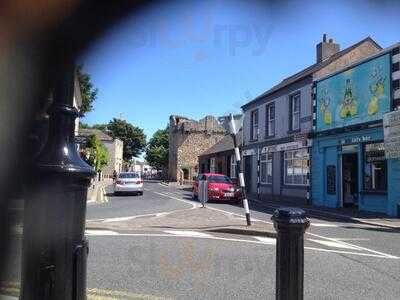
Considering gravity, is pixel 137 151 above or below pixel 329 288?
above

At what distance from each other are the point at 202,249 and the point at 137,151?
3634 inches

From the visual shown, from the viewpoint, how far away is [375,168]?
18469 millimetres

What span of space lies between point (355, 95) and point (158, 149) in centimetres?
7581

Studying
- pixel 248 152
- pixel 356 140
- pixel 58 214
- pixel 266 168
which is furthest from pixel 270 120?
pixel 58 214

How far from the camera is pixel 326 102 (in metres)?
22.2

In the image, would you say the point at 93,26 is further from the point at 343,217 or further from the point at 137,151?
the point at 137,151

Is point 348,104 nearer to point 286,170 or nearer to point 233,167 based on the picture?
point 286,170

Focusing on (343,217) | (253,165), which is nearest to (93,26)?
A: (343,217)

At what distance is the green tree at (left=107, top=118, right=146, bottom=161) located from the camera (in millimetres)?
95875

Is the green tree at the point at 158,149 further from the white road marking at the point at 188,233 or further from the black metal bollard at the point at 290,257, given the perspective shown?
the black metal bollard at the point at 290,257

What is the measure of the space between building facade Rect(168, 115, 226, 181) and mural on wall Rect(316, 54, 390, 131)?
41.5 metres

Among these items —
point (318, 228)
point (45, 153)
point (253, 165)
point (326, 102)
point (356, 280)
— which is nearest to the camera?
point (45, 153)

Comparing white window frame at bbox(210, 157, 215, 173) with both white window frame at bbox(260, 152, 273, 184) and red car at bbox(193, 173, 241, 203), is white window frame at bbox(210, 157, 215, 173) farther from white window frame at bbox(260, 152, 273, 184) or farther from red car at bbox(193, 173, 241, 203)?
red car at bbox(193, 173, 241, 203)

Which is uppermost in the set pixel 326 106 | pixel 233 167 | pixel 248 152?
pixel 326 106
